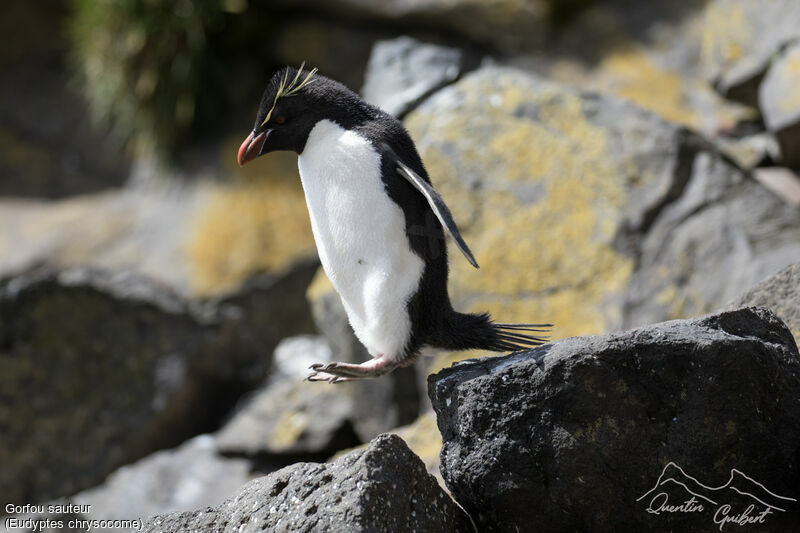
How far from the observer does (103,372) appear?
189 inches

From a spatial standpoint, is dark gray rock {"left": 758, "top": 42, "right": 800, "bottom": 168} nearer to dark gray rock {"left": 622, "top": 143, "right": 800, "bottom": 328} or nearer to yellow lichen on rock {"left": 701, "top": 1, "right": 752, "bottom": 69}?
yellow lichen on rock {"left": 701, "top": 1, "right": 752, "bottom": 69}

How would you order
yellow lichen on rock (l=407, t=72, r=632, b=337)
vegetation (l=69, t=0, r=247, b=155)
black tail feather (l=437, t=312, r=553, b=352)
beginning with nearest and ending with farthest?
black tail feather (l=437, t=312, r=553, b=352) → yellow lichen on rock (l=407, t=72, r=632, b=337) → vegetation (l=69, t=0, r=247, b=155)

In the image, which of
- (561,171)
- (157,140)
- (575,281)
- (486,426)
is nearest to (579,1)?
(561,171)

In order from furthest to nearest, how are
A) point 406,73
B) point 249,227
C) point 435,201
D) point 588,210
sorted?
1. point 249,227
2. point 406,73
3. point 588,210
4. point 435,201

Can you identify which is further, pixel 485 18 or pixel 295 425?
pixel 485 18

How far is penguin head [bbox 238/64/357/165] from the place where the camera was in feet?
7.58

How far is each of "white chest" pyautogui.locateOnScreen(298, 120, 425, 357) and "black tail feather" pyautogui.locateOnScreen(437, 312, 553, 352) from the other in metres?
0.15

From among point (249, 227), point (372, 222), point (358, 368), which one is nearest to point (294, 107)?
point (372, 222)

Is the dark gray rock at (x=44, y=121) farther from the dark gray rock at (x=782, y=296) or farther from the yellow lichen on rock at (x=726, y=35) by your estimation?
the dark gray rock at (x=782, y=296)

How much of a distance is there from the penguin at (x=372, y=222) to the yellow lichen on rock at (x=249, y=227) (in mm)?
3183

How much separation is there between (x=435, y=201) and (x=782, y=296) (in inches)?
38.1

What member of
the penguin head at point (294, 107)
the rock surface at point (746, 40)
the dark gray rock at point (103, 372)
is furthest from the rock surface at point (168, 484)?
the rock surface at point (746, 40)

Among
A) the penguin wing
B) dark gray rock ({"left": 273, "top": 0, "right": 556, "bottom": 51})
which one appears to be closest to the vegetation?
dark gray rock ({"left": 273, "top": 0, "right": 556, "bottom": 51})
